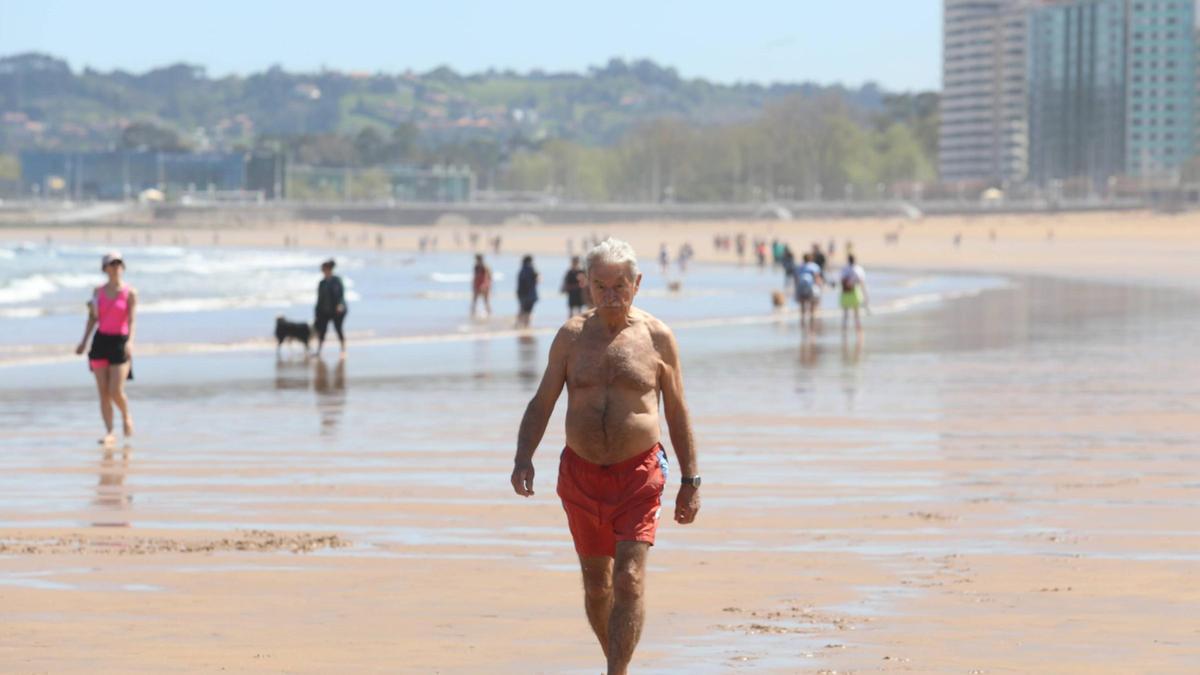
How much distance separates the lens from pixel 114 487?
12.0 meters

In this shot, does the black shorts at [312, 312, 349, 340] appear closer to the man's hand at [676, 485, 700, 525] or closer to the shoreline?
the man's hand at [676, 485, 700, 525]

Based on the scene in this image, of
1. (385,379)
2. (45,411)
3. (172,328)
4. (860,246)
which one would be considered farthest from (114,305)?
(860,246)

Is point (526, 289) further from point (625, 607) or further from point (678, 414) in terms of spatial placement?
point (625, 607)

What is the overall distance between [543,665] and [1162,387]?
13853 mm

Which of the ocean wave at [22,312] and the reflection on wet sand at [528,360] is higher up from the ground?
the reflection on wet sand at [528,360]

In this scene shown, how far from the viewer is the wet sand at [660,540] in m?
7.08

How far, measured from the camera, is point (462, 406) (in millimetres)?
18031

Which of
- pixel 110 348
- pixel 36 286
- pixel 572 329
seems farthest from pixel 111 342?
pixel 36 286

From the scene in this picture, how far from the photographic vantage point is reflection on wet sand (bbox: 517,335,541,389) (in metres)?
21.8

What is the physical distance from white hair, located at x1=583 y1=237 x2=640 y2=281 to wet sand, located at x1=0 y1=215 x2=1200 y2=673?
1.41m

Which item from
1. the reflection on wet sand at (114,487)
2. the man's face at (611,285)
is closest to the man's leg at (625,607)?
the man's face at (611,285)

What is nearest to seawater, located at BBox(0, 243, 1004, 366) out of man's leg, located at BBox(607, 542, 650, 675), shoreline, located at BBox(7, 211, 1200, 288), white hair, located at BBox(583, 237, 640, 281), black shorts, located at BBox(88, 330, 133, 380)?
shoreline, located at BBox(7, 211, 1200, 288)

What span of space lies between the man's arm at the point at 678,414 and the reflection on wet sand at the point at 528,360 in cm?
1404

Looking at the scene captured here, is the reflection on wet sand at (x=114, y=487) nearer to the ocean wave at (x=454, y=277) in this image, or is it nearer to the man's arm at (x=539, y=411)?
the man's arm at (x=539, y=411)
